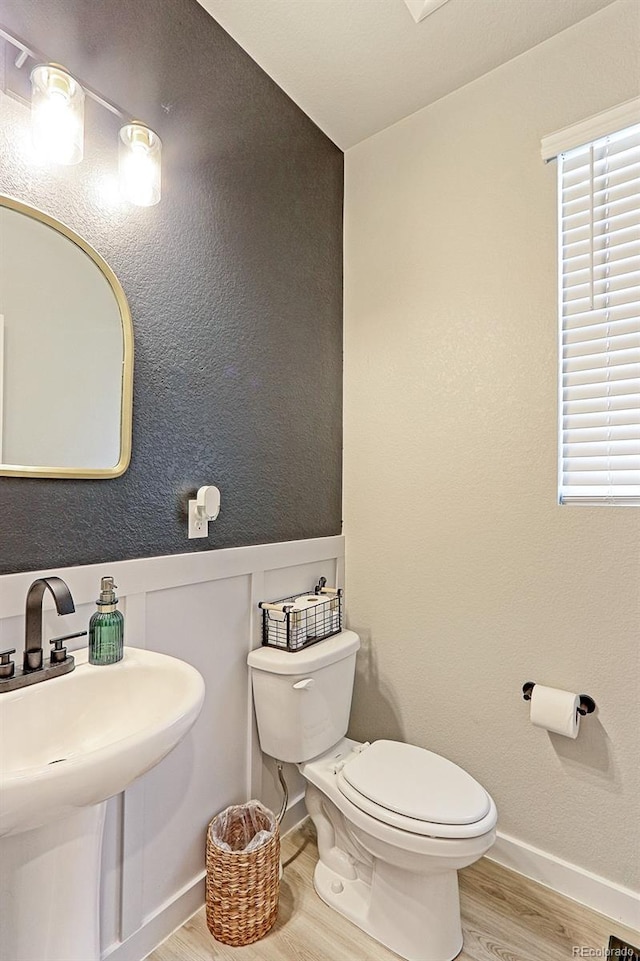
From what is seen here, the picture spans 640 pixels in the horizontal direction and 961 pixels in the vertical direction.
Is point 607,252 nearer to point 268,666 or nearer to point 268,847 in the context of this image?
Result: point 268,666

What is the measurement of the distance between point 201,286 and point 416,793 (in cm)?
156

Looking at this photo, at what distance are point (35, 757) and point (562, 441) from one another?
5.20ft

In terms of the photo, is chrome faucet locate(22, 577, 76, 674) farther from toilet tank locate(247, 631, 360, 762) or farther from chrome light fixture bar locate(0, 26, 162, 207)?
chrome light fixture bar locate(0, 26, 162, 207)

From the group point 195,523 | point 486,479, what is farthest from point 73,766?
point 486,479

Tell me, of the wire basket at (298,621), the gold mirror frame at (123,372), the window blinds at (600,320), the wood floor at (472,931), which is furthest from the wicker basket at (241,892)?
the window blinds at (600,320)

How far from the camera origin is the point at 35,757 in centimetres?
94

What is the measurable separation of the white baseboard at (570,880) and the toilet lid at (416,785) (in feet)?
1.44

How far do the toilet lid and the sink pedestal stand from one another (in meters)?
0.71

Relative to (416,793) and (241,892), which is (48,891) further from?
(416,793)

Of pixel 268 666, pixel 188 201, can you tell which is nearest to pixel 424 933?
pixel 268 666

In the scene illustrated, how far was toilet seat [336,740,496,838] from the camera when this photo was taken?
4.02ft

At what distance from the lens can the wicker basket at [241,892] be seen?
1311 mm

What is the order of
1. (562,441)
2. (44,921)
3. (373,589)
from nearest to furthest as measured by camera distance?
(44,921)
(562,441)
(373,589)

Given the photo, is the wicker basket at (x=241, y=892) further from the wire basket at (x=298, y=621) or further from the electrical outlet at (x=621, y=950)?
the electrical outlet at (x=621, y=950)
